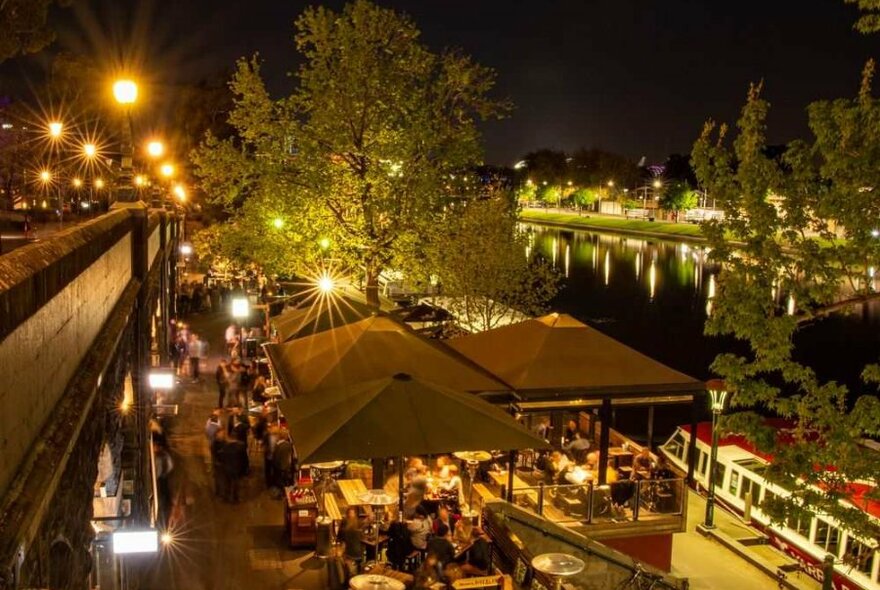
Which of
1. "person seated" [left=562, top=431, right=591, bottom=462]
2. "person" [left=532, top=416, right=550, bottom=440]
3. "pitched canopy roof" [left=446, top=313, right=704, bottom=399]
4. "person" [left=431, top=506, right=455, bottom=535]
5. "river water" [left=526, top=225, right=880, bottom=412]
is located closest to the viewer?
"person" [left=431, top=506, right=455, bottom=535]

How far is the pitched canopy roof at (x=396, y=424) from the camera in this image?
995 centimetres

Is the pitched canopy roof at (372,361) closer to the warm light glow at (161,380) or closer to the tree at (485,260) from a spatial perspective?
the warm light glow at (161,380)

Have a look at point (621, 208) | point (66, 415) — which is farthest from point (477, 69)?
point (621, 208)

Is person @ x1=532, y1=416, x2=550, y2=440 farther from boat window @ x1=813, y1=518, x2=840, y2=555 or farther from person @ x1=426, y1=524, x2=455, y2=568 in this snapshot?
boat window @ x1=813, y1=518, x2=840, y2=555

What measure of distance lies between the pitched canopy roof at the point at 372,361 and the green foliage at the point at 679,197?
15721 cm

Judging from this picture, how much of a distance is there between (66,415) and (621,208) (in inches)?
7524

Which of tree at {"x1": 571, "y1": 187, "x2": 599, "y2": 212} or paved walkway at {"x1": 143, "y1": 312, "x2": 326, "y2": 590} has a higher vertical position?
tree at {"x1": 571, "y1": 187, "x2": 599, "y2": 212}

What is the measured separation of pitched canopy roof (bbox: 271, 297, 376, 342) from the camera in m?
17.3

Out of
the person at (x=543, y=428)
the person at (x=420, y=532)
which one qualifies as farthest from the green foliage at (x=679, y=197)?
the person at (x=420, y=532)

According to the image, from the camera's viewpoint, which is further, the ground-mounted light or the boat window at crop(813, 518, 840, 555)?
the boat window at crop(813, 518, 840, 555)

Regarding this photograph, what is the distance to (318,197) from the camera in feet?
72.3

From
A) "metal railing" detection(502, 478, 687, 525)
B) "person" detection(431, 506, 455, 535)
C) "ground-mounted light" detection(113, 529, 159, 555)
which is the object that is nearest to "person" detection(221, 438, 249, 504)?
"person" detection(431, 506, 455, 535)

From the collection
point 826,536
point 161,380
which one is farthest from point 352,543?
point 826,536

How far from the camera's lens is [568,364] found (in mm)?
13609
